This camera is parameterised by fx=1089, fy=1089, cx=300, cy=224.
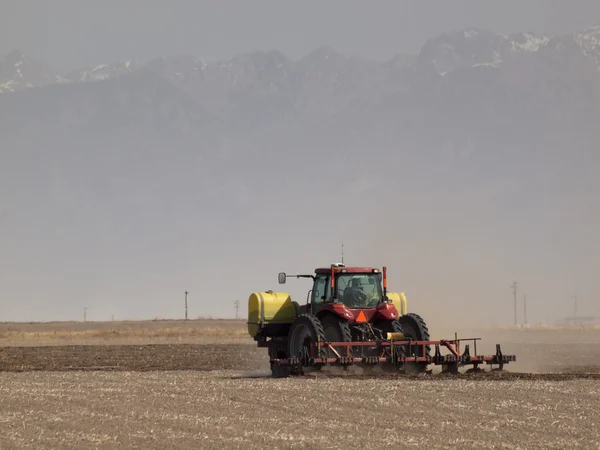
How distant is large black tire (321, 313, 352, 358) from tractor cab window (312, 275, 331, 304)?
0.72m

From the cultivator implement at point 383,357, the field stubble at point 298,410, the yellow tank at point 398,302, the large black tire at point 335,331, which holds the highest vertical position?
the yellow tank at point 398,302

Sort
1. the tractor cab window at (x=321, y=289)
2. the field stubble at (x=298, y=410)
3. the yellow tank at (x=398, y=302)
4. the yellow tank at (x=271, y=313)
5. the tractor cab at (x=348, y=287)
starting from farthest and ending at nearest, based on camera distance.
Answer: the yellow tank at (x=398, y=302) < the yellow tank at (x=271, y=313) < the tractor cab window at (x=321, y=289) < the tractor cab at (x=348, y=287) < the field stubble at (x=298, y=410)

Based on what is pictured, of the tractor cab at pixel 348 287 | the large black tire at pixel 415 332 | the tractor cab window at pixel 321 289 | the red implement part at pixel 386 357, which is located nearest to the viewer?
the red implement part at pixel 386 357

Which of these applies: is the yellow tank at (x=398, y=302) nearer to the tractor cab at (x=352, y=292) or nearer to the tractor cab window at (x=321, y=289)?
the tractor cab at (x=352, y=292)

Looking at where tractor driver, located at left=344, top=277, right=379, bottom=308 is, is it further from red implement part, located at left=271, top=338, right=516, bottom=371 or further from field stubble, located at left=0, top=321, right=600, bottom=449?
field stubble, located at left=0, top=321, right=600, bottom=449

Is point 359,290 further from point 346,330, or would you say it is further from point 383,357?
point 383,357

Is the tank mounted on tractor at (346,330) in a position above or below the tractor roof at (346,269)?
below

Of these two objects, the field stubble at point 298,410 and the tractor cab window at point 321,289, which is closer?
the field stubble at point 298,410

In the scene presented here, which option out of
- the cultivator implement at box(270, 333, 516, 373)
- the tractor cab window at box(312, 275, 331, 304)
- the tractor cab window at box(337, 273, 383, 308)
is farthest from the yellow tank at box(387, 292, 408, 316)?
the cultivator implement at box(270, 333, 516, 373)

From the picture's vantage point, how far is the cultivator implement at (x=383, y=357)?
29623 millimetres

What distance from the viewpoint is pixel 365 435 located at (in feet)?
61.1

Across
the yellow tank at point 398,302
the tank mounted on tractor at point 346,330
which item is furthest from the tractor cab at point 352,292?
the yellow tank at point 398,302

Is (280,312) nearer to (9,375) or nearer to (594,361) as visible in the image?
(9,375)

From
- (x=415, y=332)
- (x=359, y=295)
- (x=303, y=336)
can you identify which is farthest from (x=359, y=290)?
Answer: (x=303, y=336)
